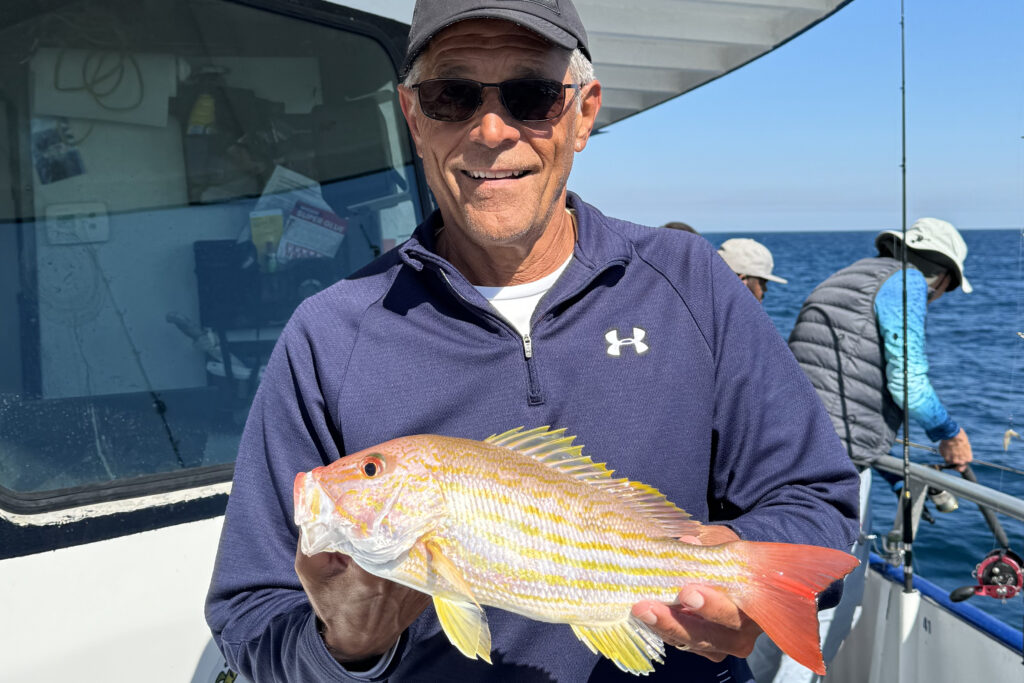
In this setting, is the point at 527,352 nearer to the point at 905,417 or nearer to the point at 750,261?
the point at 905,417

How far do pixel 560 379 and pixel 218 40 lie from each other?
2.04 m

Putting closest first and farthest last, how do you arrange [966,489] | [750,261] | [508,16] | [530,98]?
[508,16]
[530,98]
[966,489]
[750,261]

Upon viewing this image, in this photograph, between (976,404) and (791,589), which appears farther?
(976,404)

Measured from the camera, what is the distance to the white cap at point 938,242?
18.0 ft

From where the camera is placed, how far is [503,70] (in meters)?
2.01

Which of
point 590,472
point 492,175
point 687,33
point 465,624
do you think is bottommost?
point 465,624

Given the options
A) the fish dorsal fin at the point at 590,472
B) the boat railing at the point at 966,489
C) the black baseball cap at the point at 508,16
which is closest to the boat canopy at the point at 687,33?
the boat railing at the point at 966,489

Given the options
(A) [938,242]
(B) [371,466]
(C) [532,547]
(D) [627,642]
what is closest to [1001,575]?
(A) [938,242]

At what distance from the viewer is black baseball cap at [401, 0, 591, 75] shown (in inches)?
75.8

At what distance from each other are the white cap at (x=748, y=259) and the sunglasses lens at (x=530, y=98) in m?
4.90

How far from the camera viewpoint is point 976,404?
49.2ft

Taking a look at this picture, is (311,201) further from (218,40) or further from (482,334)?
(482,334)

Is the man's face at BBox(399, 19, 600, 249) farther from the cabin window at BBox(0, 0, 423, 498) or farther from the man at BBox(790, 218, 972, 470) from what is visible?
the man at BBox(790, 218, 972, 470)

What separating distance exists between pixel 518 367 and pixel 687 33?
389cm
